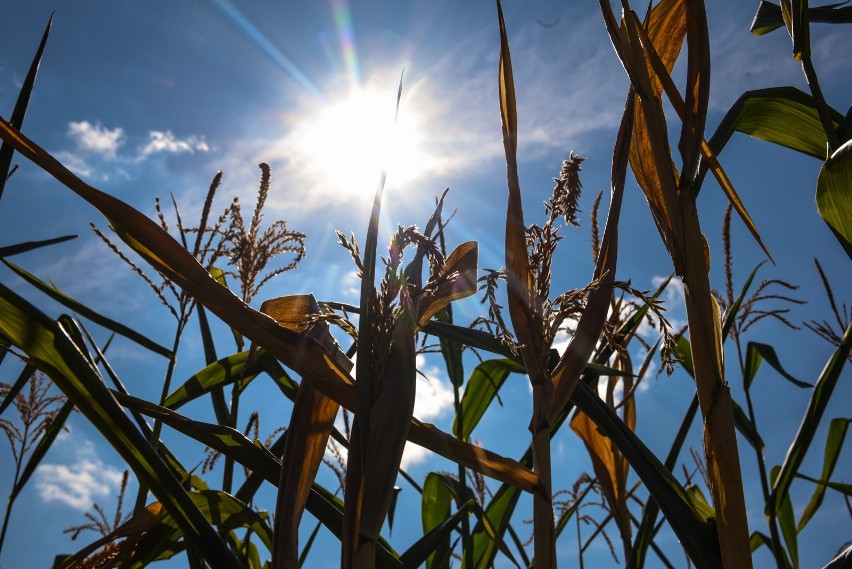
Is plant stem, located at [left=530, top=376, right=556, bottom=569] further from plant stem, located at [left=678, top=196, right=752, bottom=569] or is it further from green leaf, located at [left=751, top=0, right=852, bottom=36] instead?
green leaf, located at [left=751, top=0, right=852, bottom=36]

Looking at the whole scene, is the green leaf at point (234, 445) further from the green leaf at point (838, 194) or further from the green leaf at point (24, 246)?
the green leaf at point (24, 246)

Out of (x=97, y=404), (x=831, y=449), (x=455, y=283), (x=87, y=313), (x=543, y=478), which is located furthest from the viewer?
(x=831, y=449)

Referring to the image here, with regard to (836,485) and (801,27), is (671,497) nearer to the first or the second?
(801,27)

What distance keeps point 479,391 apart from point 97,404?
1298mm

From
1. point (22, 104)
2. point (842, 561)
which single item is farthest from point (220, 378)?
point (842, 561)

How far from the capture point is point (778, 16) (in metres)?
1.32

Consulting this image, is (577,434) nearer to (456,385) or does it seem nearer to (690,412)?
(690,412)

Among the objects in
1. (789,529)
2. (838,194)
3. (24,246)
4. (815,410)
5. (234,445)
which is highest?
(24,246)

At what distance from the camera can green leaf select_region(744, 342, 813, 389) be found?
71.6 inches

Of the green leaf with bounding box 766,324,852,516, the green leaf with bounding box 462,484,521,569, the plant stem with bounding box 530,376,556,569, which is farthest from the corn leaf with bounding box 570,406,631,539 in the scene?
the plant stem with bounding box 530,376,556,569

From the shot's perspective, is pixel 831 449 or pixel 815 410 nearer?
pixel 815 410

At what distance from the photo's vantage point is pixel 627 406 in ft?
5.36

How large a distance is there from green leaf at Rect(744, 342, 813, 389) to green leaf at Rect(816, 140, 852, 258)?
114 cm

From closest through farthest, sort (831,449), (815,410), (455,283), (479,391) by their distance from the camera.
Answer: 1. (455,283)
2. (815,410)
3. (479,391)
4. (831,449)
